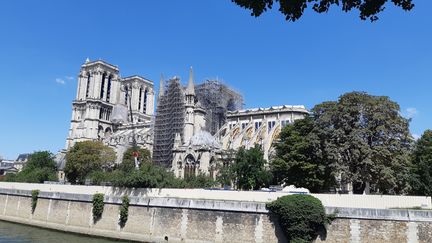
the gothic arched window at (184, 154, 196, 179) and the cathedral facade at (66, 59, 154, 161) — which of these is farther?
the cathedral facade at (66, 59, 154, 161)

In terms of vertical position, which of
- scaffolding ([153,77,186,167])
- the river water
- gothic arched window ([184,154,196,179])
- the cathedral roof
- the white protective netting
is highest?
the white protective netting

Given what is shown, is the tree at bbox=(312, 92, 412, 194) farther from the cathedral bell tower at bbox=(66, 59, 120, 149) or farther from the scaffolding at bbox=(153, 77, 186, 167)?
the cathedral bell tower at bbox=(66, 59, 120, 149)

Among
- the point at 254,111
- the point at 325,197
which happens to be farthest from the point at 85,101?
the point at 325,197

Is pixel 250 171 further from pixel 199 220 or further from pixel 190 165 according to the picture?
pixel 190 165

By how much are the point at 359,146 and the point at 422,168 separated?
859cm

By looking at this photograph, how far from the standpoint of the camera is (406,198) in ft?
85.9

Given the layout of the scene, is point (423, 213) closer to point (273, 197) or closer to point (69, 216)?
point (273, 197)

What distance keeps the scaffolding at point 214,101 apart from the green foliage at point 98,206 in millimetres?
49186

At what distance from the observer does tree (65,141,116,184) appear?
69.5m

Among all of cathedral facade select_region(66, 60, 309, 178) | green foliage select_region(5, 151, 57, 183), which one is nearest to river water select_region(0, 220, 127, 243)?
green foliage select_region(5, 151, 57, 183)

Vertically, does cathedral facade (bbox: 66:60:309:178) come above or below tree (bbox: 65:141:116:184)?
above

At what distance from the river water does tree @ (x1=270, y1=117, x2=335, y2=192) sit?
707 inches

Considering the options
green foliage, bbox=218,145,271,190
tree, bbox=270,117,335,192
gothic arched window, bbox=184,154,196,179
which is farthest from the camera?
gothic arched window, bbox=184,154,196,179

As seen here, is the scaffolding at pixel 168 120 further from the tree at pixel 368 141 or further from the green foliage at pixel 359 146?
the tree at pixel 368 141
